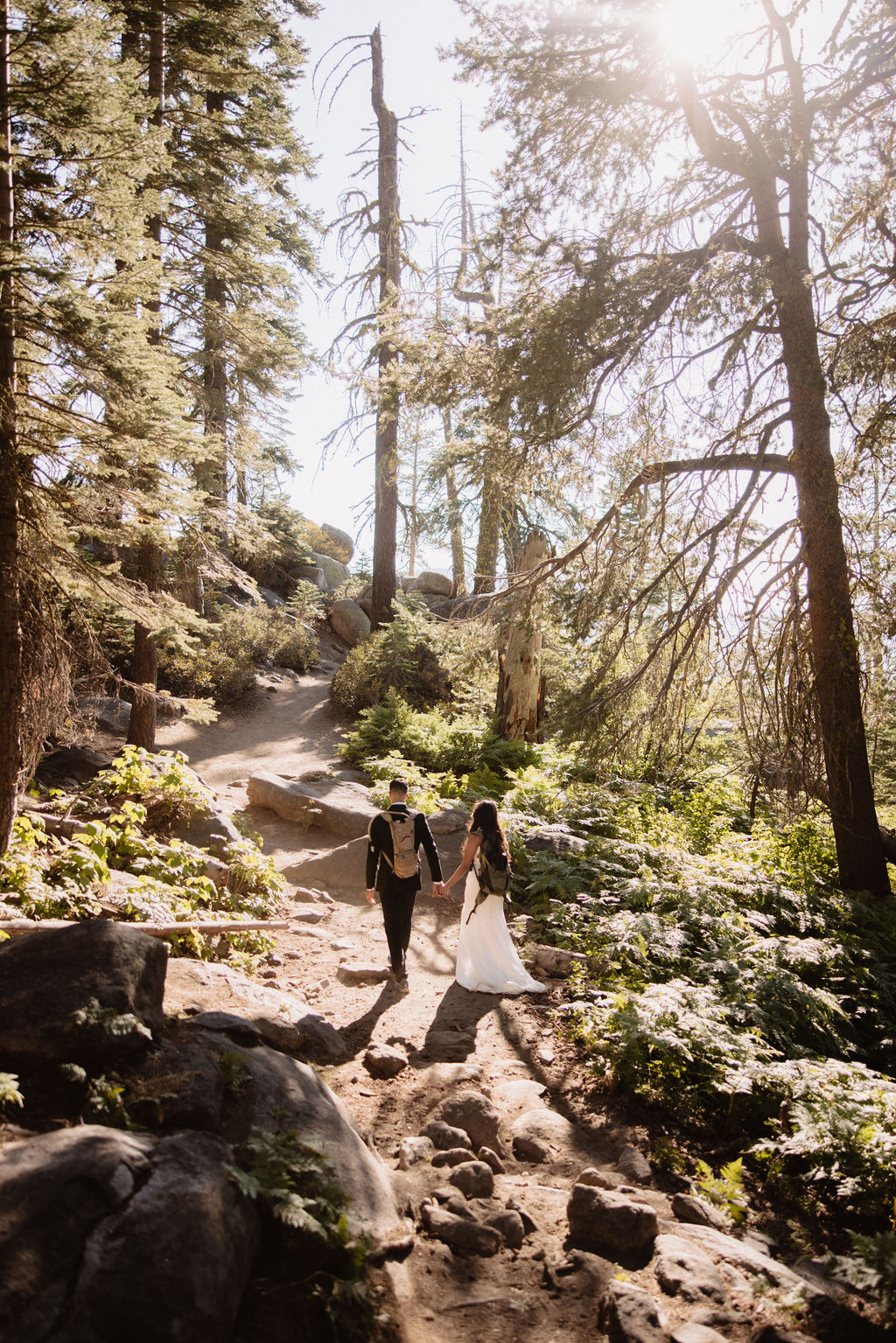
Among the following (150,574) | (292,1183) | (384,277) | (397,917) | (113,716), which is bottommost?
(397,917)

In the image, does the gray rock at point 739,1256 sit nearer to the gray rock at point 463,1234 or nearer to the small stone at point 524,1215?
the small stone at point 524,1215

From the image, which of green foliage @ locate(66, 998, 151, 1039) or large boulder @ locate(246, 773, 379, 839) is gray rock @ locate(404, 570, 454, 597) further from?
green foliage @ locate(66, 998, 151, 1039)

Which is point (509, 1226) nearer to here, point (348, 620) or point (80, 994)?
point (80, 994)

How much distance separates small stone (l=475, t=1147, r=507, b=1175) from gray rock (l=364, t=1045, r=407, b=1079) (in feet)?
3.31

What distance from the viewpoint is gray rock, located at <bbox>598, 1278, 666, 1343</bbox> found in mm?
2799

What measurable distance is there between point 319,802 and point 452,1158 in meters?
7.39

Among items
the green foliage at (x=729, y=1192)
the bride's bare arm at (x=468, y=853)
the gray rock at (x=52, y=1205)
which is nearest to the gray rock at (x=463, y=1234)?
the green foliage at (x=729, y=1192)

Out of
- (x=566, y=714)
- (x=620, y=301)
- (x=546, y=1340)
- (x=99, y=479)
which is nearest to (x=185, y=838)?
(x=99, y=479)

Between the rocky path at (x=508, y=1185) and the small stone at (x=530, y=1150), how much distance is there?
10 millimetres

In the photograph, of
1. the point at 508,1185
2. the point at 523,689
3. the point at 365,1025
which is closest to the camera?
the point at 508,1185

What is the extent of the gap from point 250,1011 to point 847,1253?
3.56m

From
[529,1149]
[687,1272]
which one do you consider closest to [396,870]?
[529,1149]

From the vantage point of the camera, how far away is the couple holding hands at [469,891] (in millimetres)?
6605

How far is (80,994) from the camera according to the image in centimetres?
345
